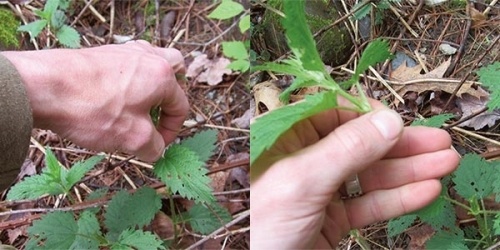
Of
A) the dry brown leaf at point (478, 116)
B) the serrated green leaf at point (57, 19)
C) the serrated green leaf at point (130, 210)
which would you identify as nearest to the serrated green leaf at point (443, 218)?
the dry brown leaf at point (478, 116)

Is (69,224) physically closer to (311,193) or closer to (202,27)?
(311,193)

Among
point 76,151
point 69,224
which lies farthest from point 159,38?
point 69,224


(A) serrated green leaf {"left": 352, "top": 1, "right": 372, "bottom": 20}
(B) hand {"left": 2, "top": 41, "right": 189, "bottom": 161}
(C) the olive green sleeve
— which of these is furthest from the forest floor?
(A) serrated green leaf {"left": 352, "top": 1, "right": 372, "bottom": 20}

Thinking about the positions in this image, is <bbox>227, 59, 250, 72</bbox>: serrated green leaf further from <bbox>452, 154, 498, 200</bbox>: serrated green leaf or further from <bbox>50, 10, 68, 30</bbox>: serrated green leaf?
<bbox>452, 154, 498, 200</bbox>: serrated green leaf

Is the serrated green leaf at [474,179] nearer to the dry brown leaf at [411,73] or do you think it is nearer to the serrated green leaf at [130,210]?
the dry brown leaf at [411,73]


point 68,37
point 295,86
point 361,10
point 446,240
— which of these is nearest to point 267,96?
point 295,86

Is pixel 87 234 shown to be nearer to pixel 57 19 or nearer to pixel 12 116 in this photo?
pixel 12 116
